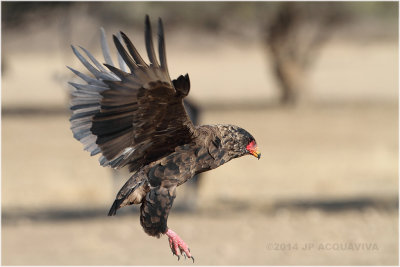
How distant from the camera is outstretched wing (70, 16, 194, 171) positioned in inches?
193

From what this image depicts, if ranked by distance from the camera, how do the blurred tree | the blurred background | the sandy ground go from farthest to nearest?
the blurred tree
the blurred background
the sandy ground

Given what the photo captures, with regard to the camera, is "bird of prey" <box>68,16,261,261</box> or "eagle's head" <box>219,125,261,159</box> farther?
"eagle's head" <box>219,125,261,159</box>

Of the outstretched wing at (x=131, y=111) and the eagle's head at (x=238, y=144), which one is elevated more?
the outstretched wing at (x=131, y=111)

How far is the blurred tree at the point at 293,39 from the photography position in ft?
101

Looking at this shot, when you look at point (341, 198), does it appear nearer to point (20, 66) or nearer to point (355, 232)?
point (355, 232)

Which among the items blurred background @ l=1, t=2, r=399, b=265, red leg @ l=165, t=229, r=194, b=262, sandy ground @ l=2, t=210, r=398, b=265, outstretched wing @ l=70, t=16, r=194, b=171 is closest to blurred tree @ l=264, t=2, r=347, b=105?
blurred background @ l=1, t=2, r=399, b=265

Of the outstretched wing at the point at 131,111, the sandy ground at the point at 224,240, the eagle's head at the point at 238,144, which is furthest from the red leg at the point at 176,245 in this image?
the sandy ground at the point at 224,240

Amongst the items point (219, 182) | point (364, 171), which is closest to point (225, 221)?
point (219, 182)

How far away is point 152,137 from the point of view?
525 centimetres

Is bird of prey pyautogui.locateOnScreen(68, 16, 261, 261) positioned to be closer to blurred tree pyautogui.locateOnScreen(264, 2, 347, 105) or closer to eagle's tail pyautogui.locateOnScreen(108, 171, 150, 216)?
A: eagle's tail pyautogui.locateOnScreen(108, 171, 150, 216)

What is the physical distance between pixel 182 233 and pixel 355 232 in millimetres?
2457

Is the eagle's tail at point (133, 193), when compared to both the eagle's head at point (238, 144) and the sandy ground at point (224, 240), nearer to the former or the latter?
the eagle's head at point (238, 144)

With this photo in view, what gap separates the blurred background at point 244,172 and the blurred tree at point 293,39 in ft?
0.17

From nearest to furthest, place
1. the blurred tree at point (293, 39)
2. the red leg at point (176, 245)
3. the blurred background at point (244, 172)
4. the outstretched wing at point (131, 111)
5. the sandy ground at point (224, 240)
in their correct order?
the outstretched wing at point (131, 111)
the red leg at point (176, 245)
the sandy ground at point (224, 240)
the blurred background at point (244, 172)
the blurred tree at point (293, 39)
